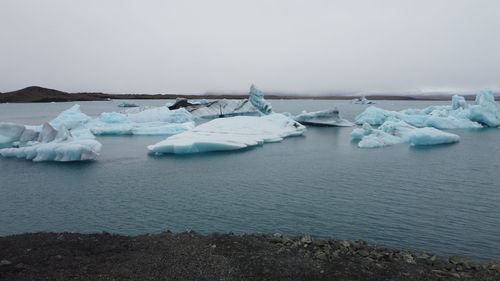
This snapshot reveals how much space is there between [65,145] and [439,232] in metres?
16.4

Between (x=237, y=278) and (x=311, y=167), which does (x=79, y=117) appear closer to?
(x=311, y=167)

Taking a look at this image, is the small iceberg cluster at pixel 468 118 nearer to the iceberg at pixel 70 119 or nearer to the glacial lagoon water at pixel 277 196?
the glacial lagoon water at pixel 277 196

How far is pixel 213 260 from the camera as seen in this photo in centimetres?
640

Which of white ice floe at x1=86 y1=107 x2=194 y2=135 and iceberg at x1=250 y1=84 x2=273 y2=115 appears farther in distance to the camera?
iceberg at x1=250 y1=84 x2=273 y2=115

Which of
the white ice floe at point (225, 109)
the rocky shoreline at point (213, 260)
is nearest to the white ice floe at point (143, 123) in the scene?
the white ice floe at point (225, 109)

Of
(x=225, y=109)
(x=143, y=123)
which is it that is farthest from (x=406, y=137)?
(x=143, y=123)

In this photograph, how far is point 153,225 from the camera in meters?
9.23

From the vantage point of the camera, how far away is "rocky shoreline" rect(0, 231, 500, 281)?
584 centimetres

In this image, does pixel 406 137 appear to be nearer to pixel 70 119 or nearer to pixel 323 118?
pixel 323 118

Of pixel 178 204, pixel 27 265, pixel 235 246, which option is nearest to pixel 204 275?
pixel 235 246

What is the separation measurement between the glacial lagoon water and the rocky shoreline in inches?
51.4

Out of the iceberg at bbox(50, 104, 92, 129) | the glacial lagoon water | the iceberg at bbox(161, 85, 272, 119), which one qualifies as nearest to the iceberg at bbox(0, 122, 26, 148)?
the glacial lagoon water

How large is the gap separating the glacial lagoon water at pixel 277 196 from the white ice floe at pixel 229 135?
77 cm

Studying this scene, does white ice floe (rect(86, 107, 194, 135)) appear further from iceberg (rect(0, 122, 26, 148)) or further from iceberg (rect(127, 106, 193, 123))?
iceberg (rect(0, 122, 26, 148))
